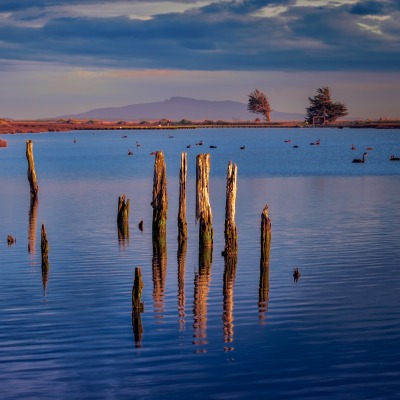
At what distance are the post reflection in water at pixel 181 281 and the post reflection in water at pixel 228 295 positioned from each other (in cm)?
95

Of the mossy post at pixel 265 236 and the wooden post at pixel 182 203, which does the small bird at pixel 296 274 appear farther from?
the wooden post at pixel 182 203

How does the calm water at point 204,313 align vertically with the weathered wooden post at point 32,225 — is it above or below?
above

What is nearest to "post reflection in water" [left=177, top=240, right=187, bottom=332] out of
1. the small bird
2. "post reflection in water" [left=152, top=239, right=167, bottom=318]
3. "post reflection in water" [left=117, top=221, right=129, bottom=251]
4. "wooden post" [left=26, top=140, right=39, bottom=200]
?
"post reflection in water" [left=152, top=239, right=167, bottom=318]

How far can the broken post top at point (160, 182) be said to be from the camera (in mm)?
30297

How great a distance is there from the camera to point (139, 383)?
1491 cm

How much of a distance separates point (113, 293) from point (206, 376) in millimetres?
7041

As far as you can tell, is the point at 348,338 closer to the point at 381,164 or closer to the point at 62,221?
the point at 62,221

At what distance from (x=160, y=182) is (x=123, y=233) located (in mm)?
3693

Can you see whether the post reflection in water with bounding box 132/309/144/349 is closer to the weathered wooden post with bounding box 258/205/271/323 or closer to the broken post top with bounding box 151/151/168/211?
the weathered wooden post with bounding box 258/205/271/323

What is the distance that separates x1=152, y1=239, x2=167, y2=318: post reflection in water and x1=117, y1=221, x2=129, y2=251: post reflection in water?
3.76 feet

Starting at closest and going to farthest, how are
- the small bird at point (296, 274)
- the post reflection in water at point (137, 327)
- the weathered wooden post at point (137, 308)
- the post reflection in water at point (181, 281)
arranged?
the post reflection in water at point (137, 327)
the weathered wooden post at point (137, 308)
the post reflection in water at point (181, 281)
the small bird at point (296, 274)

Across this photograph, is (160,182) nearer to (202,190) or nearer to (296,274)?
(202,190)

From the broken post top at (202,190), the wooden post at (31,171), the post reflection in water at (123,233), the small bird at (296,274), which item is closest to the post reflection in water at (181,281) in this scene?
the broken post top at (202,190)

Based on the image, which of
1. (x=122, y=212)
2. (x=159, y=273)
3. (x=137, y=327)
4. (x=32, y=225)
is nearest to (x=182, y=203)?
(x=159, y=273)
